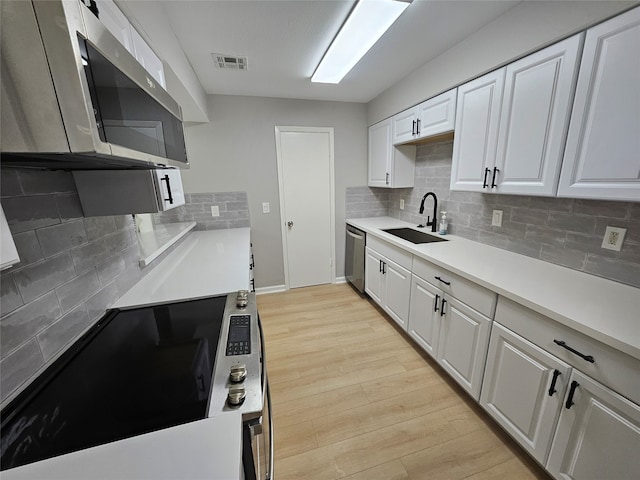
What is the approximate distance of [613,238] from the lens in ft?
4.26

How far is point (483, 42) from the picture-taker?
5.18ft

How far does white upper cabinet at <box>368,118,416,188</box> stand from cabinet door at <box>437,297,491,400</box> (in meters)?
1.55

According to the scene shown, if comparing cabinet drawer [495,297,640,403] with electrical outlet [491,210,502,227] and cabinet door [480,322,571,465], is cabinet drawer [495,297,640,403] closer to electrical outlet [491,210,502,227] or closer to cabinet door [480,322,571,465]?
cabinet door [480,322,571,465]

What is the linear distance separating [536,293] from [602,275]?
0.52m

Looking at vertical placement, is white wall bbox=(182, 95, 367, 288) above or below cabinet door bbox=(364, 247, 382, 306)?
above

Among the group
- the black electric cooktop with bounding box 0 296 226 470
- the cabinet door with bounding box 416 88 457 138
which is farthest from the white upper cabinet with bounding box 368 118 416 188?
the black electric cooktop with bounding box 0 296 226 470

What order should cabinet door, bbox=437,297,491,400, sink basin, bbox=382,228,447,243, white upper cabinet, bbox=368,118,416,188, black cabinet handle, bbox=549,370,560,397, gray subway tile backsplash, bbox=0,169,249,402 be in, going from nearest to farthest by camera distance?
gray subway tile backsplash, bbox=0,169,249,402
black cabinet handle, bbox=549,370,560,397
cabinet door, bbox=437,297,491,400
sink basin, bbox=382,228,447,243
white upper cabinet, bbox=368,118,416,188

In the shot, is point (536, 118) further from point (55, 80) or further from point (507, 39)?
point (55, 80)

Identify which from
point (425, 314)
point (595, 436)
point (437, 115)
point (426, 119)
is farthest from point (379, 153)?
point (595, 436)

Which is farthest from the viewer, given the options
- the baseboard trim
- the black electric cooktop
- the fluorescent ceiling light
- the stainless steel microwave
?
the baseboard trim

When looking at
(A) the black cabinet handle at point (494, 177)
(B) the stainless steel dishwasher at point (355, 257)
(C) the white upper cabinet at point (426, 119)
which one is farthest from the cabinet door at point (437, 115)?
(B) the stainless steel dishwasher at point (355, 257)

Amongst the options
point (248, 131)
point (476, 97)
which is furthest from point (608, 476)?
point (248, 131)

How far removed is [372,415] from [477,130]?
202cm

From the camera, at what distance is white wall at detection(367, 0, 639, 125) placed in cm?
112
